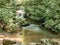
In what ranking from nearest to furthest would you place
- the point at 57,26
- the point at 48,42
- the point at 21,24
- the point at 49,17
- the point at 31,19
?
the point at 48,42
the point at 57,26
the point at 49,17
the point at 21,24
the point at 31,19

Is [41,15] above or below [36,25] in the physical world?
above

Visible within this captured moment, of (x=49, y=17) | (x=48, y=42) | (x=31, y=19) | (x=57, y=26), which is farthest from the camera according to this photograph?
(x=31, y=19)

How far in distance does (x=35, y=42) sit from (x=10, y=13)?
296 centimetres

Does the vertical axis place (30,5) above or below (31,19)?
above

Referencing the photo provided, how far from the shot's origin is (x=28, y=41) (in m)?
13.1

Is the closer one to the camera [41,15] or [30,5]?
[41,15]

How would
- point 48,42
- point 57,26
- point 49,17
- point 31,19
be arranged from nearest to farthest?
point 48,42 < point 57,26 < point 49,17 < point 31,19

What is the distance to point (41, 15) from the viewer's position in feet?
51.9

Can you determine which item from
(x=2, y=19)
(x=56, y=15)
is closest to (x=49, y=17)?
(x=56, y=15)

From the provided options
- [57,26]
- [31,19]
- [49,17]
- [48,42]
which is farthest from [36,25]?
[48,42]

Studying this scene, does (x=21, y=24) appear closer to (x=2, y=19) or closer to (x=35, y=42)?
(x=2, y=19)

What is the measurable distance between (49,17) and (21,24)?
2565 mm

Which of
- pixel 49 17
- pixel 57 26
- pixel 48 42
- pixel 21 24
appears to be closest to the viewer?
pixel 48 42

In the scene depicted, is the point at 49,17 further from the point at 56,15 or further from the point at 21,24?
the point at 21,24
